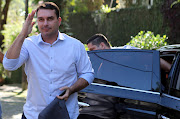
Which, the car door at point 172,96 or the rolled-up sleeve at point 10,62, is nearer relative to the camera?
the rolled-up sleeve at point 10,62

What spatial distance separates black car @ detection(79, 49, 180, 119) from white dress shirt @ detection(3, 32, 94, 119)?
971 millimetres

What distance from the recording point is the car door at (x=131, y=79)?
12.4 ft

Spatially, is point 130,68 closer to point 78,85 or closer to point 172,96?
point 172,96

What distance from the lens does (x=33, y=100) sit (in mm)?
2965

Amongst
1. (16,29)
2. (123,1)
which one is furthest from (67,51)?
(123,1)

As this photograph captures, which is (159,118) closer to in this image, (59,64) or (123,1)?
(59,64)

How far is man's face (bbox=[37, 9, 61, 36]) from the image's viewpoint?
9.44 feet

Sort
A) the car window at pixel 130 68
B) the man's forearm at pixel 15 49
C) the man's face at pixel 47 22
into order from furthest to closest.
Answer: the car window at pixel 130 68
the man's face at pixel 47 22
the man's forearm at pixel 15 49

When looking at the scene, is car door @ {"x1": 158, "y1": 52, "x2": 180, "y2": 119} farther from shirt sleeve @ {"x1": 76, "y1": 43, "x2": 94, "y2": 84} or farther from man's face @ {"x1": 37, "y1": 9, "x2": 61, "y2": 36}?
man's face @ {"x1": 37, "y1": 9, "x2": 61, "y2": 36}

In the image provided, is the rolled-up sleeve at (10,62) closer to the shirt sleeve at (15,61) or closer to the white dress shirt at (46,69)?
the shirt sleeve at (15,61)

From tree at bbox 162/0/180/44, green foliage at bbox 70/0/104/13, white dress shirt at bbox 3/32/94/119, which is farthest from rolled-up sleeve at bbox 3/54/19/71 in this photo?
green foliage at bbox 70/0/104/13

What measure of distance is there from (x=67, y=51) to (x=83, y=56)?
0.53 ft

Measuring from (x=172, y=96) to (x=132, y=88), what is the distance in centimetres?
45

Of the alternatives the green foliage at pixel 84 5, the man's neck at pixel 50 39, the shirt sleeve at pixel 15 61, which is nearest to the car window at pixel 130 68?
the man's neck at pixel 50 39
